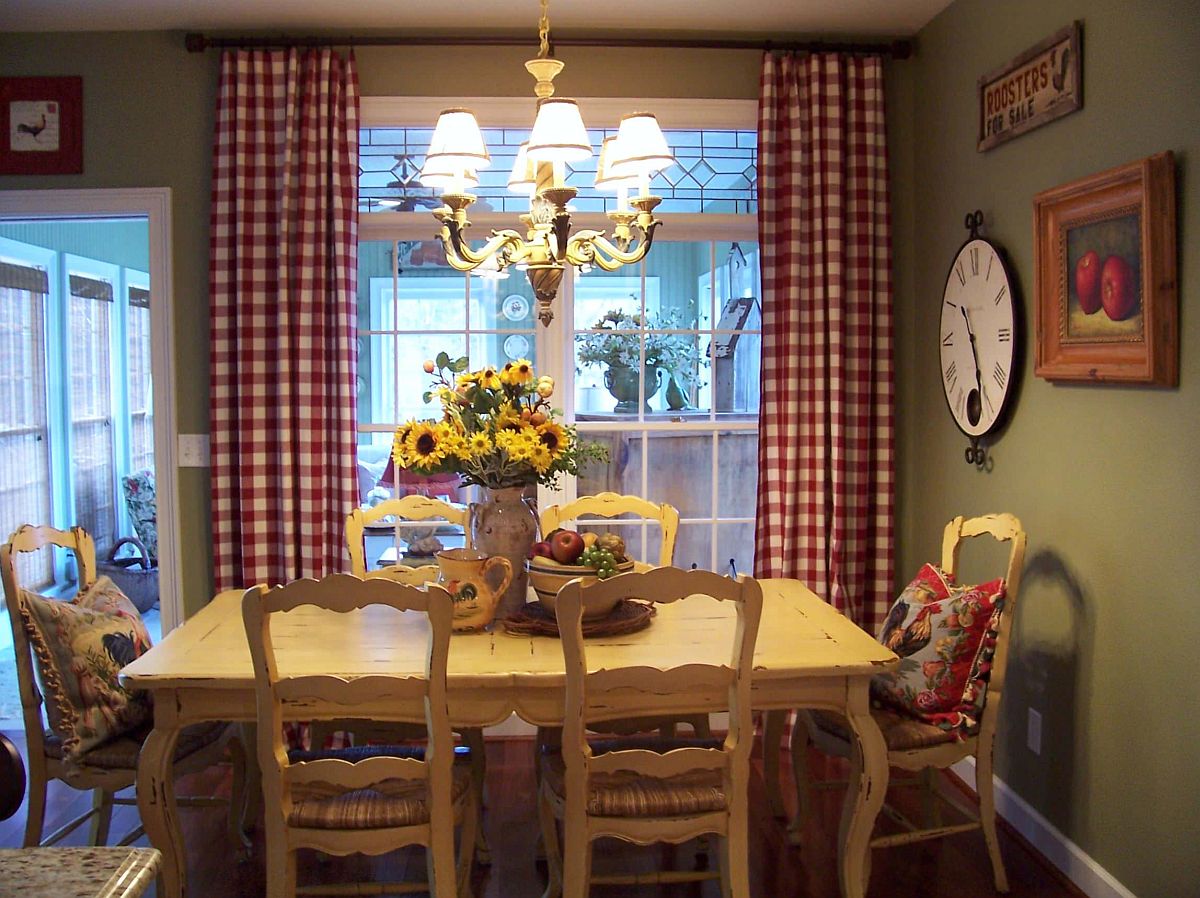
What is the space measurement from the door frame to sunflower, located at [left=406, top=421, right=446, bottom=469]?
1717 millimetres

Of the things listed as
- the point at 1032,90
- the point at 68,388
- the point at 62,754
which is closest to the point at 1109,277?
the point at 1032,90

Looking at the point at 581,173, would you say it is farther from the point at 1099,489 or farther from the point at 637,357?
the point at 1099,489

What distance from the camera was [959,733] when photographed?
277cm

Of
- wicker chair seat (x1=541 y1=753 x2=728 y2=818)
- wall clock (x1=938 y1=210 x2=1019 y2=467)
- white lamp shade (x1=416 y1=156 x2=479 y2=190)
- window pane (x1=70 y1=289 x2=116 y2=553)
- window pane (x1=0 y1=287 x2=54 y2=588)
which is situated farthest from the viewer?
window pane (x1=70 y1=289 x2=116 y2=553)

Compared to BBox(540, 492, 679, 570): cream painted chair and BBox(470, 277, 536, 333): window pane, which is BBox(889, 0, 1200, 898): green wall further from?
BBox(470, 277, 536, 333): window pane

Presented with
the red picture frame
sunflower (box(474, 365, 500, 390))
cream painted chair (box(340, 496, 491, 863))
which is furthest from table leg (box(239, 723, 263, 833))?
the red picture frame

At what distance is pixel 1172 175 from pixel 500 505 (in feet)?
5.92

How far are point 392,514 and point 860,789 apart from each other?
1.66m

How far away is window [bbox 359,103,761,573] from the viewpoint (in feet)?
13.3

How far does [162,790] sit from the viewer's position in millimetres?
2416

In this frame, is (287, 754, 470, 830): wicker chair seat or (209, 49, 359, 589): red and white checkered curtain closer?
(287, 754, 470, 830): wicker chair seat

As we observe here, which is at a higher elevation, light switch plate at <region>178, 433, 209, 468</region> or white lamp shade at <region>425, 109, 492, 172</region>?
white lamp shade at <region>425, 109, 492, 172</region>

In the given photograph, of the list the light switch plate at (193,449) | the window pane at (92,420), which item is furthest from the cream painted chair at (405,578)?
the window pane at (92,420)

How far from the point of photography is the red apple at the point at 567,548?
268 cm
